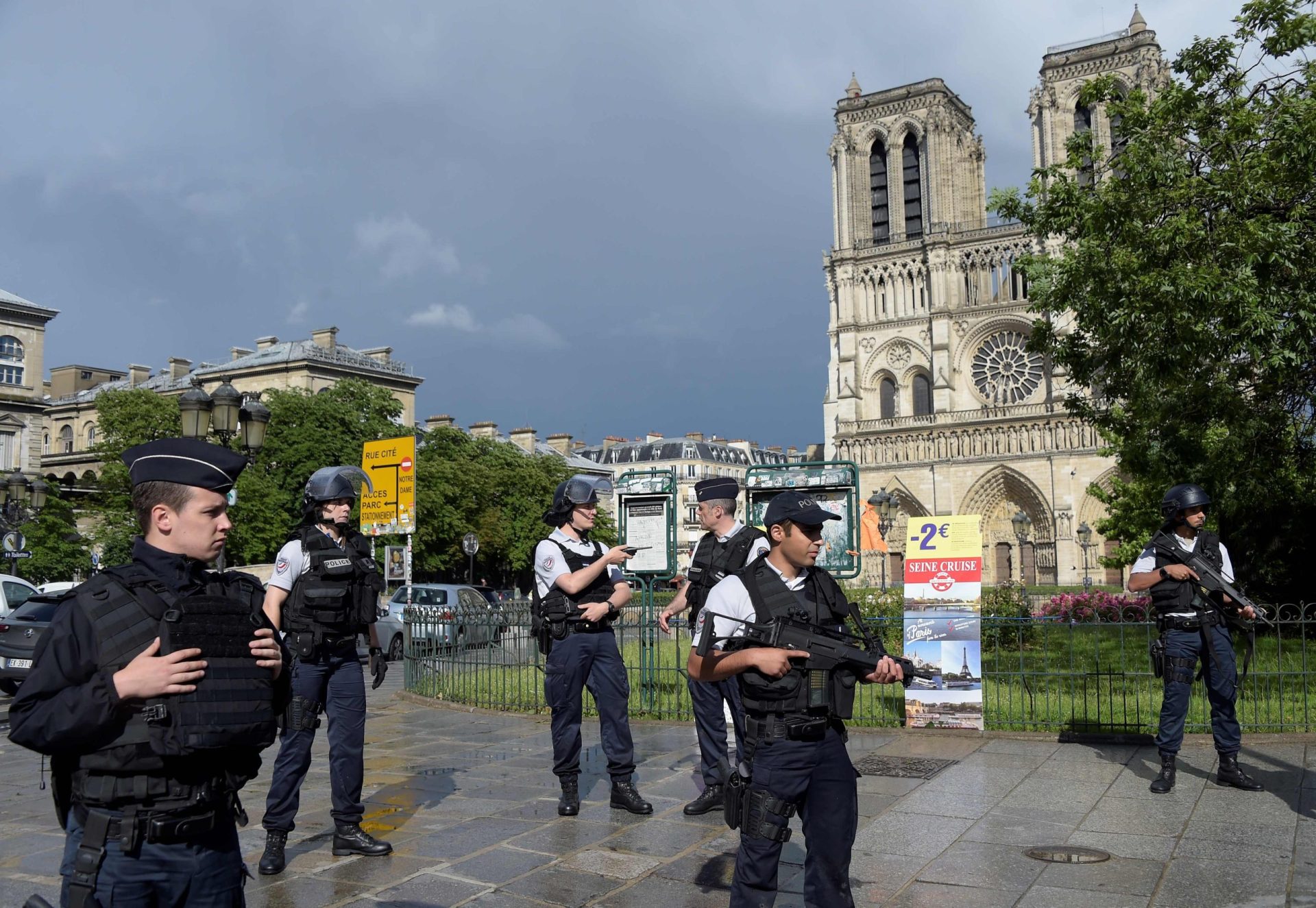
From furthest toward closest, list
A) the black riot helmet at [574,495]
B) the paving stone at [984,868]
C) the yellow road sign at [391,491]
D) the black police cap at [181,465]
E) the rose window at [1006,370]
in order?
the rose window at [1006,370] → the yellow road sign at [391,491] → the black riot helmet at [574,495] → the paving stone at [984,868] → the black police cap at [181,465]

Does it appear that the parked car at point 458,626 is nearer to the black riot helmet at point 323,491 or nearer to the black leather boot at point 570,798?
the black leather boot at point 570,798

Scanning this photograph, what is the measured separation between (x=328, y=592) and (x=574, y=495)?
1.52 metres

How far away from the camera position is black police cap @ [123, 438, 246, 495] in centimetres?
298

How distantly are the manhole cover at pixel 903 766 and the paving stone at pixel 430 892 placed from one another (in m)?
3.56

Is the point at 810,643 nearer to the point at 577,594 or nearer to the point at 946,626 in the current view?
the point at 577,594

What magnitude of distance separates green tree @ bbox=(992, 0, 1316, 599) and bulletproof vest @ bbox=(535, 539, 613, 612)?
7.95 meters

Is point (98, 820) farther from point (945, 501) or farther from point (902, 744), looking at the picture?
point (945, 501)

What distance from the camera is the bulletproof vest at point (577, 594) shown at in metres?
6.45

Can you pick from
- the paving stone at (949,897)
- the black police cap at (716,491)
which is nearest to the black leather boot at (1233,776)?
the paving stone at (949,897)

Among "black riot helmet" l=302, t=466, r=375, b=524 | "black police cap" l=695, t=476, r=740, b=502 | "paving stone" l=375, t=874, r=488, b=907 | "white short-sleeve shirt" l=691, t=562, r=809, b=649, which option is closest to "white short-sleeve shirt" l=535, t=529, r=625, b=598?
"black police cap" l=695, t=476, r=740, b=502

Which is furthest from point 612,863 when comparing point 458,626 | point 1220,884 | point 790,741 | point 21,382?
point 21,382

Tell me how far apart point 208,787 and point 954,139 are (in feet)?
216

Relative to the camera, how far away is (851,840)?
3865 millimetres

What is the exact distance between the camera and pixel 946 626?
31.9ft
